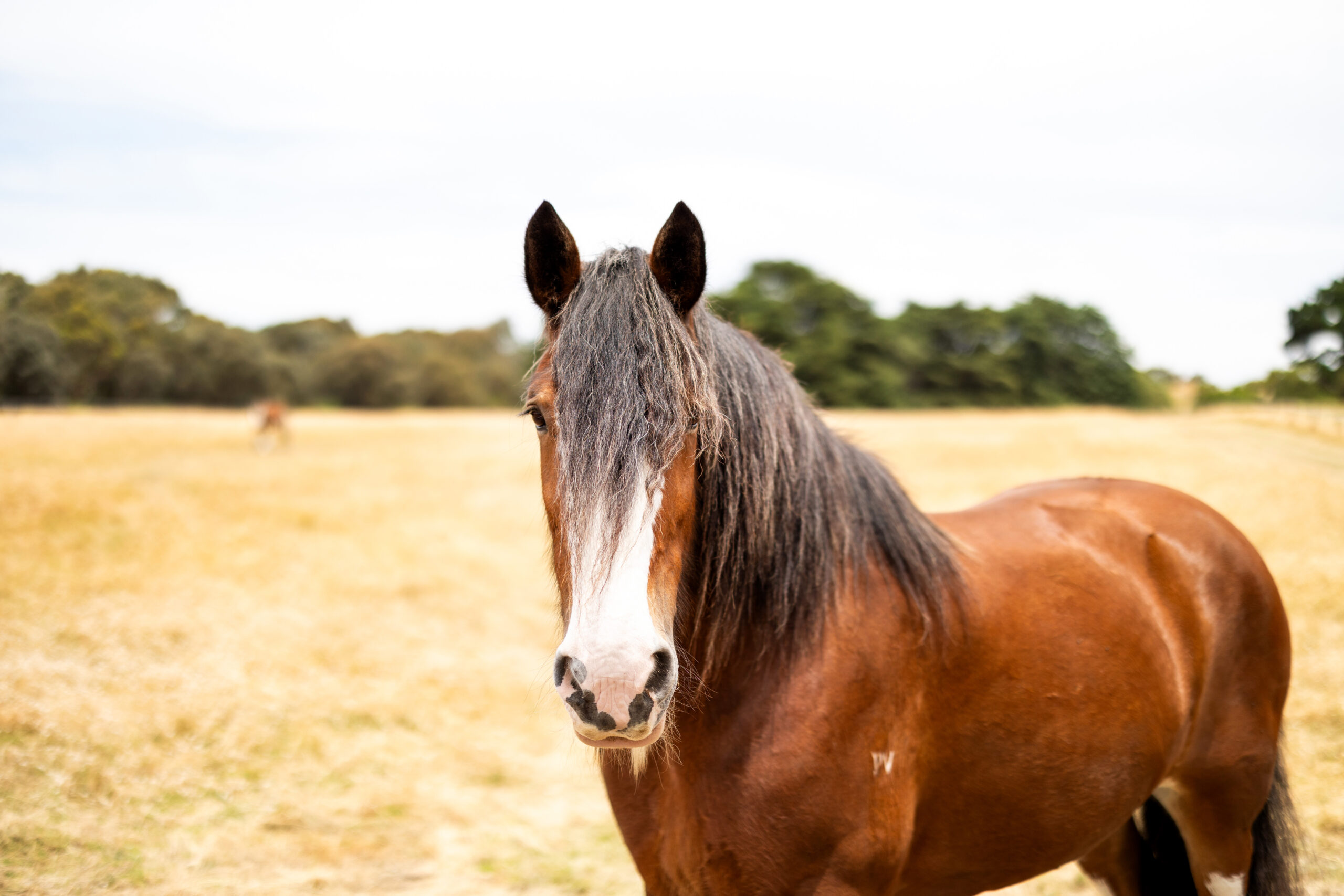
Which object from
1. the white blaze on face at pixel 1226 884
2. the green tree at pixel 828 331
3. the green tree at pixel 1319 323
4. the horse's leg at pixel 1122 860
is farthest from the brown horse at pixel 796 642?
the green tree at pixel 828 331

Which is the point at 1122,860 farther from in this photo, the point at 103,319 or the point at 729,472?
the point at 103,319

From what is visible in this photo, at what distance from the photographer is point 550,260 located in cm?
186

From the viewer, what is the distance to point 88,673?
600 centimetres

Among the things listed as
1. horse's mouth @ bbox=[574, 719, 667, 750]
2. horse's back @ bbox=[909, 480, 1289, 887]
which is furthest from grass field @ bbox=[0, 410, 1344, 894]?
horse's back @ bbox=[909, 480, 1289, 887]

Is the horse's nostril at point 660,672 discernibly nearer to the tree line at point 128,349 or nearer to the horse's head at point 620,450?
the horse's head at point 620,450

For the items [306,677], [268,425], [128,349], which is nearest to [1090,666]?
[306,677]

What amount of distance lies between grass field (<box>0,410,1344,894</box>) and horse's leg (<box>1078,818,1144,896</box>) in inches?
37.3

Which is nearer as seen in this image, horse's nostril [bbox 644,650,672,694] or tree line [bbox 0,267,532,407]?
horse's nostril [bbox 644,650,672,694]

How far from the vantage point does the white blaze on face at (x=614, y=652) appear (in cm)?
138

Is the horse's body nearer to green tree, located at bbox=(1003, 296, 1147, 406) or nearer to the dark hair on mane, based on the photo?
the dark hair on mane

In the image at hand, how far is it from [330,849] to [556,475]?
3822 mm

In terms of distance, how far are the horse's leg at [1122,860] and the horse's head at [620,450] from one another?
2492 millimetres

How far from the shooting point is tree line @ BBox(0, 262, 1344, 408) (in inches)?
277

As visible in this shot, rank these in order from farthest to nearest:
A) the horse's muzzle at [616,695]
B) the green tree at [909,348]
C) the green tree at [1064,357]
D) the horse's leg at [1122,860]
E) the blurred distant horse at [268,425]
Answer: the green tree at [909,348] → the green tree at [1064,357] → the blurred distant horse at [268,425] → the horse's leg at [1122,860] → the horse's muzzle at [616,695]
